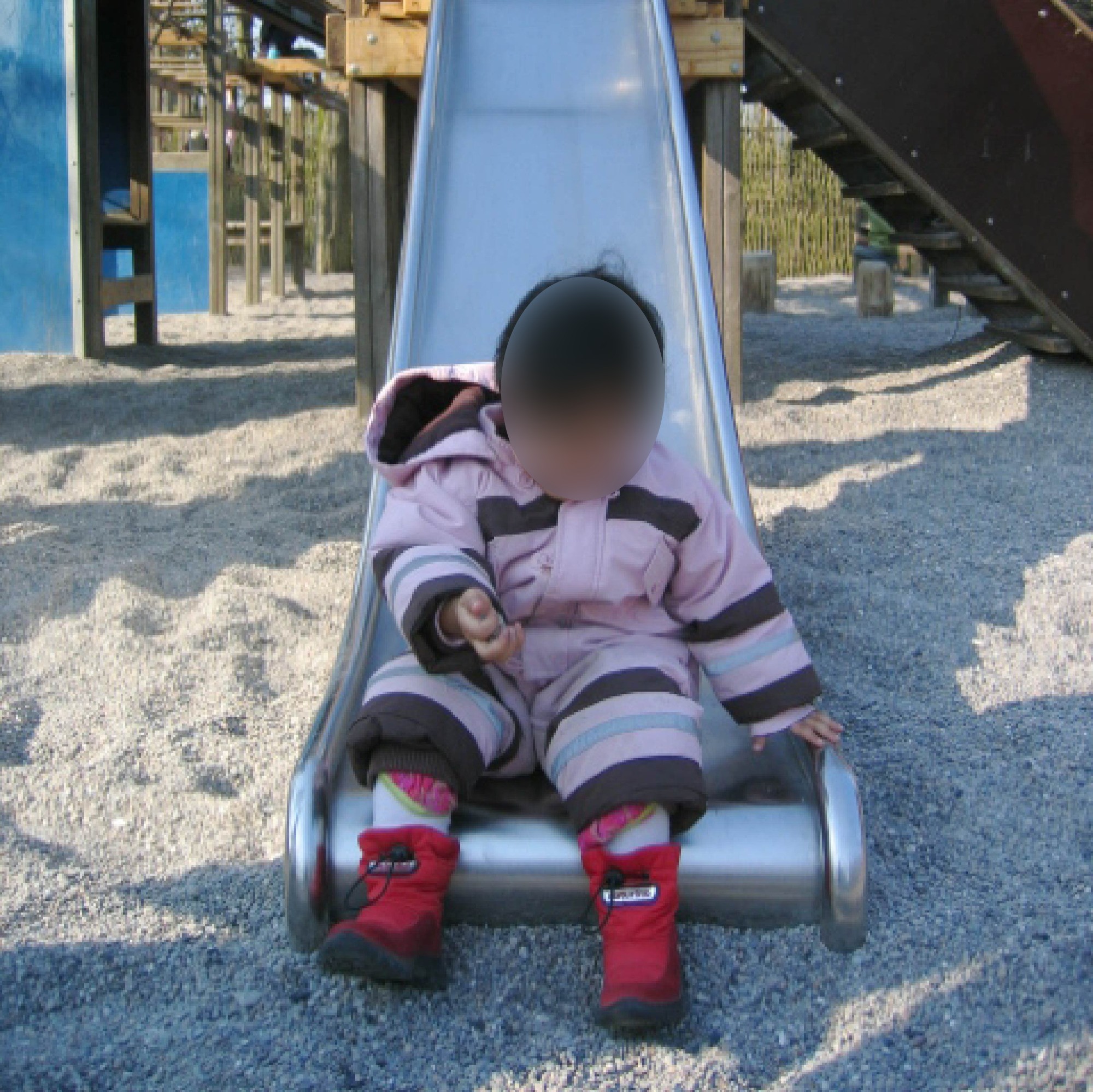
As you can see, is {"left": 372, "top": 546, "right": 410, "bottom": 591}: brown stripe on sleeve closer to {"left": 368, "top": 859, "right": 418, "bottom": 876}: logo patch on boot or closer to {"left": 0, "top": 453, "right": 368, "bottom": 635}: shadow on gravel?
{"left": 368, "top": 859, "right": 418, "bottom": 876}: logo patch on boot

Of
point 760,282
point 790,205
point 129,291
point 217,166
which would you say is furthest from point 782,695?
point 790,205

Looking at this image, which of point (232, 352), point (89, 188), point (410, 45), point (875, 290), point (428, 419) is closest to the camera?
point (428, 419)

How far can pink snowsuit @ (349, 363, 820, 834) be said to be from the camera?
5.37ft

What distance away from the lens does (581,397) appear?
5.58 ft

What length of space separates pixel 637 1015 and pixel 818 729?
500 mm

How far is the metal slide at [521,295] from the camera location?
5.37ft

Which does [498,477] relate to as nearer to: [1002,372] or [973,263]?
[1002,372]

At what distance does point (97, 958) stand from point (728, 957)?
74cm

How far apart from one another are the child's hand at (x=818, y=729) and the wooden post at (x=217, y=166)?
7.36 meters

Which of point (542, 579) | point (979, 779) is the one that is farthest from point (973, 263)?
point (542, 579)

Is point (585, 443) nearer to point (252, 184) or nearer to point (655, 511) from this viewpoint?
point (655, 511)

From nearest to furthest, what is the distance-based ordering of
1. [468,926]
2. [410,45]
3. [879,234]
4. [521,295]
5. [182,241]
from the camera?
[468,926]
[521,295]
[410,45]
[879,234]
[182,241]

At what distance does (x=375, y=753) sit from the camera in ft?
5.36

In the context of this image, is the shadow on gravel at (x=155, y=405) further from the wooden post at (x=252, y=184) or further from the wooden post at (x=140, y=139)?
the wooden post at (x=252, y=184)
